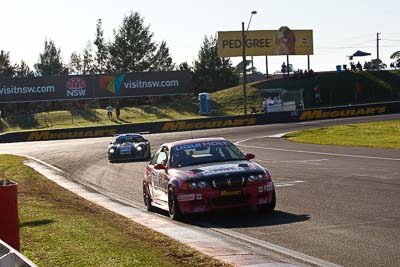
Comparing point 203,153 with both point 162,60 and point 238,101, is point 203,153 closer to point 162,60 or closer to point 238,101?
point 238,101

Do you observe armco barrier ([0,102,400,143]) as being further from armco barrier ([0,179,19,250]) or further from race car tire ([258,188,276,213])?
armco barrier ([0,179,19,250])

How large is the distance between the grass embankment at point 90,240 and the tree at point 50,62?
117m

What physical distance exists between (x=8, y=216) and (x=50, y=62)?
12492cm

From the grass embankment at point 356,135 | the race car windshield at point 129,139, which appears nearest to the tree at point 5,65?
the grass embankment at point 356,135

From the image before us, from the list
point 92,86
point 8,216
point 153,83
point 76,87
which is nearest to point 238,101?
point 153,83

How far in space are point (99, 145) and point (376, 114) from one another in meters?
21.8

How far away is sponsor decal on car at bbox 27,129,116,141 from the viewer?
51.7 meters

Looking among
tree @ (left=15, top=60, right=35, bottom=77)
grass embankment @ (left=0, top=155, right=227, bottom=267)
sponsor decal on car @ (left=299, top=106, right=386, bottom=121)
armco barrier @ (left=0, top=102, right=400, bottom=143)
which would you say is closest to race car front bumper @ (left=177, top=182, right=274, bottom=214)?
grass embankment @ (left=0, top=155, right=227, bottom=267)

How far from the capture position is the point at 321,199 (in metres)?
13.7

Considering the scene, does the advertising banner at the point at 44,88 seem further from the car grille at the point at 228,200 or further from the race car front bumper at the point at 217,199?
the car grille at the point at 228,200

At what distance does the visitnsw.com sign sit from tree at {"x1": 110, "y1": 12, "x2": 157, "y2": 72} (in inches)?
1514

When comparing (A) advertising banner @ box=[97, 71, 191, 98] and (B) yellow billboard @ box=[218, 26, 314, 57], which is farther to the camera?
(B) yellow billboard @ box=[218, 26, 314, 57]

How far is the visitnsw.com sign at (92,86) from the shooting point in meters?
70.3

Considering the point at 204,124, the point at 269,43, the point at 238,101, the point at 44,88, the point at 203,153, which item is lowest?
the point at 204,124
